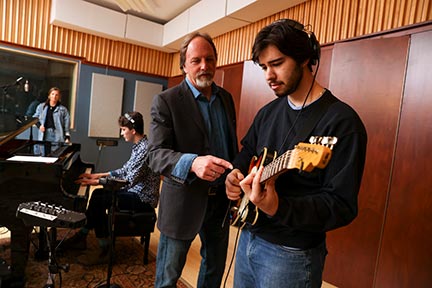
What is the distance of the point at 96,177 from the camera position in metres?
2.77

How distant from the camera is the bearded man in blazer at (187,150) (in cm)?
139

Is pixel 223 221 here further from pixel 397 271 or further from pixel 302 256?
pixel 397 271

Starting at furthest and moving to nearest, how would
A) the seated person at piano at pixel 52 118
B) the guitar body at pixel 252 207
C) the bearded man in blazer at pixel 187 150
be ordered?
the seated person at piano at pixel 52 118
the bearded man in blazer at pixel 187 150
the guitar body at pixel 252 207

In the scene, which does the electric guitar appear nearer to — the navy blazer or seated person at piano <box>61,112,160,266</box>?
the navy blazer

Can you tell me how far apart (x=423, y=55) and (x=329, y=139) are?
1950 millimetres

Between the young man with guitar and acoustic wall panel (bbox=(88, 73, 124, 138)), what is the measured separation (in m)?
5.00

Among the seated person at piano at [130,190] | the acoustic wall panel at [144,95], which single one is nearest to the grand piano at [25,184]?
the seated person at piano at [130,190]

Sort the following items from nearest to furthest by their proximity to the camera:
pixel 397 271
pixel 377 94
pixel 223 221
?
pixel 223 221 < pixel 397 271 < pixel 377 94

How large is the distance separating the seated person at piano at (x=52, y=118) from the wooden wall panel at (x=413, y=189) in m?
4.84

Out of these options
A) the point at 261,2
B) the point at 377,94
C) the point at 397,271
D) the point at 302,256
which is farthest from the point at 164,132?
the point at 261,2

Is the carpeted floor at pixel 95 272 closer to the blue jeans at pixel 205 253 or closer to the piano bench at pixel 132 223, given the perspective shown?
the piano bench at pixel 132 223

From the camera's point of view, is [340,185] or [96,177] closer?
[340,185]

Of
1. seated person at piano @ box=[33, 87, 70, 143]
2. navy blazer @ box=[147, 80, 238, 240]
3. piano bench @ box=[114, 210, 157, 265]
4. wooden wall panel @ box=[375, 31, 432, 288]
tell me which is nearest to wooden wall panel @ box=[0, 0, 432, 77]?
wooden wall panel @ box=[375, 31, 432, 288]

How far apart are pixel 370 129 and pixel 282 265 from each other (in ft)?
6.03
